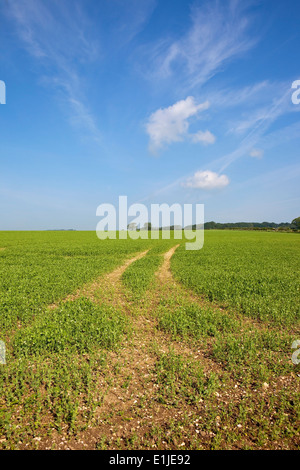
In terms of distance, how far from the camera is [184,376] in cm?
681

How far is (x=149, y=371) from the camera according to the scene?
7.20 metres

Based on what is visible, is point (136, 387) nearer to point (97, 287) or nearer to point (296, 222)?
point (97, 287)

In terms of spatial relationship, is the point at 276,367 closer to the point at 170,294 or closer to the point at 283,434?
the point at 283,434

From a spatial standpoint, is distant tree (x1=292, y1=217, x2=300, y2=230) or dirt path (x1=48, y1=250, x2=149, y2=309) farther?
distant tree (x1=292, y1=217, x2=300, y2=230)

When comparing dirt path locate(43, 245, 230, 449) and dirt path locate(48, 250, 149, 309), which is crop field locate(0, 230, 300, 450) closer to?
dirt path locate(43, 245, 230, 449)

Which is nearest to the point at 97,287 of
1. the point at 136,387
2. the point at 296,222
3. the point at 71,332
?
the point at 71,332

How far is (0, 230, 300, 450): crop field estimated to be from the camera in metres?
5.08

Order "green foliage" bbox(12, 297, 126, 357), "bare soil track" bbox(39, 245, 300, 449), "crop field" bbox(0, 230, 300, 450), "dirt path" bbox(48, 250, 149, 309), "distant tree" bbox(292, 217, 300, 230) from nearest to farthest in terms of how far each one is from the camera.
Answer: "bare soil track" bbox(39, 245, 300, 449) → "crop field" bbox(0, 230, 300, 450) → "green foliage" bbox(12, 297, 126, 357) → "dirt path" bbox(48, 250, 149, 309) → "distant tree" bbox(292, 217, 300, 230)

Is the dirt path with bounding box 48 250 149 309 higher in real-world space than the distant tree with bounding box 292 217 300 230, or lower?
lower

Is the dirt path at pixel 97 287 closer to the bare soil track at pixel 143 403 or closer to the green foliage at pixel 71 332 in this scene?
the green foliage at pixel 71 332

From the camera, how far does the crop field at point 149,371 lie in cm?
508

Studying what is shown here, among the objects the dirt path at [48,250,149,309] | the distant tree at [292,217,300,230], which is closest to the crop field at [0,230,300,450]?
the dirt path at [48,250,149,309]
